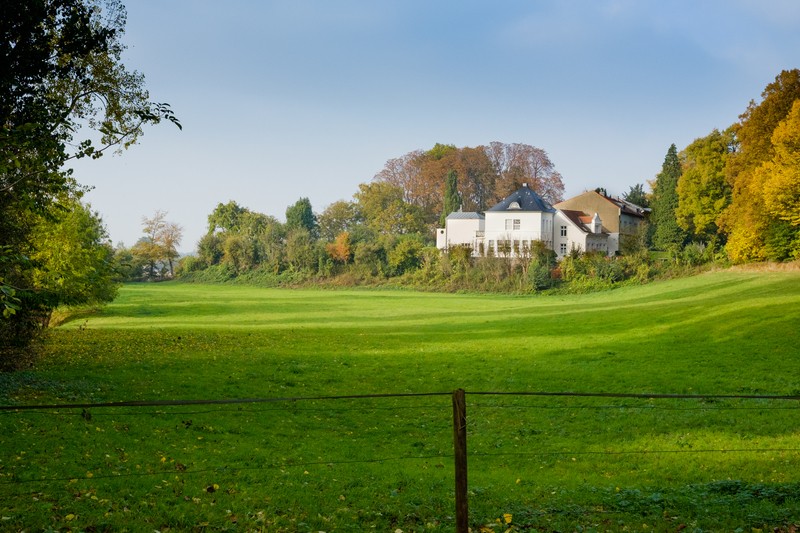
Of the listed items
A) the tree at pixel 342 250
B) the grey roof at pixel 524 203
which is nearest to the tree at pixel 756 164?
the grey roof at pixel 524 203

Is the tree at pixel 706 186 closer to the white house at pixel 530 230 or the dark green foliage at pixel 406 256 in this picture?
the white house at pixel 530 230

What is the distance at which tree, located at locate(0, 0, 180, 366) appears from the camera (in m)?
12.6

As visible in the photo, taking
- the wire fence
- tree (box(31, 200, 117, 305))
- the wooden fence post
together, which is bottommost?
the wire fence

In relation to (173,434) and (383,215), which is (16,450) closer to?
(173,434)

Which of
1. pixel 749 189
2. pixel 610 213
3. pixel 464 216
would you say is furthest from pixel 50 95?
pixel 610 213

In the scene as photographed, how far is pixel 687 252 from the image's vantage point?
196 ft

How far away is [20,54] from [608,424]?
48.9ft

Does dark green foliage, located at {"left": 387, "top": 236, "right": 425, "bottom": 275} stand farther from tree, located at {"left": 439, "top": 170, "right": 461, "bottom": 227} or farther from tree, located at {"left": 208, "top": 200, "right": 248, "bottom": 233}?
tree, located at {"left": 208, "top": 200, "right": 248, "bottom": 233}

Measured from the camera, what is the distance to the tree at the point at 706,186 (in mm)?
61688

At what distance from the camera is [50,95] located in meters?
16.1

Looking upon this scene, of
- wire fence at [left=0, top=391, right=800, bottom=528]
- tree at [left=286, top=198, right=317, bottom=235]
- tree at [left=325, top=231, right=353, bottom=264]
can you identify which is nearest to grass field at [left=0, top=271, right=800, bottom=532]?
wire fence at [left=0, top=391, right=800, bottom=528]

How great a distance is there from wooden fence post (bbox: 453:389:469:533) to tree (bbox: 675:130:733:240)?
61369 mm

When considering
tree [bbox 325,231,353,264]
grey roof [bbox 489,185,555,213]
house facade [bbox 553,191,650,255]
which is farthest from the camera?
tree [bbox 325,231,353,264]

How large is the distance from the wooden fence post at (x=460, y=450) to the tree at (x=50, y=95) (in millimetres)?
7467
